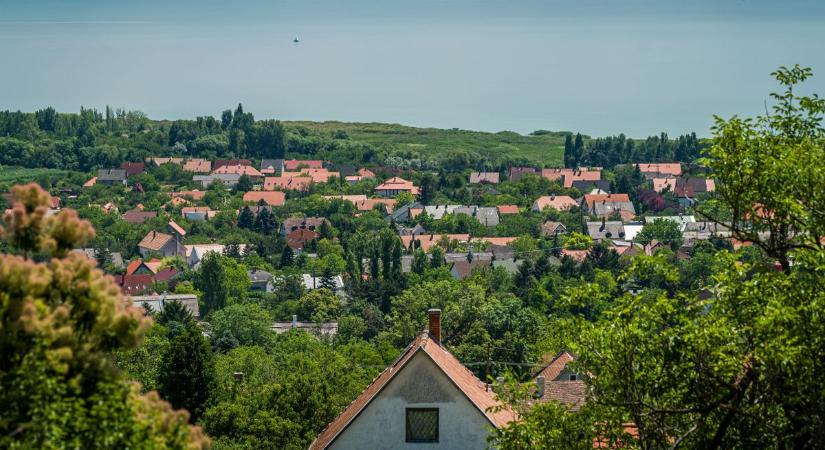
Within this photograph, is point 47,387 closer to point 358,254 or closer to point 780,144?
point 780,144

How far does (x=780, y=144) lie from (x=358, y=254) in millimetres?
118933

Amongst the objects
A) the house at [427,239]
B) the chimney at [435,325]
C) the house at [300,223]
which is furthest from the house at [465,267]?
the chimney at [435,325]

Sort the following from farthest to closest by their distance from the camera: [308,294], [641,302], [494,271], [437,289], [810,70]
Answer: [494,271], [308,294], [437,289], [810,70], [641,302]

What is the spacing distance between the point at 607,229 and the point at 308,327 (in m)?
87.1

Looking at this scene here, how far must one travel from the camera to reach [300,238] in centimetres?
17550

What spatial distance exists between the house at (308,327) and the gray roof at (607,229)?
75.5 metres

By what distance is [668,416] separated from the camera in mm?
15914

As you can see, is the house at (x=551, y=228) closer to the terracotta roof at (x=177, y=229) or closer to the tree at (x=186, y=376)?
the terracotta roof at (x=177, y=229)

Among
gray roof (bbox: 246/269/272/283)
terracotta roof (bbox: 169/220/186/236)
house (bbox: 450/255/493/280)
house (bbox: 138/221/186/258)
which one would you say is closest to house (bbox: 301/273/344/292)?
gray roof (bbox: 246/269/272/283)

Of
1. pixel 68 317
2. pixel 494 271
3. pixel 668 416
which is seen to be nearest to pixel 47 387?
pixel 68 317

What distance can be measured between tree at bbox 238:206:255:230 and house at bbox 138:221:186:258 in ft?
52.3

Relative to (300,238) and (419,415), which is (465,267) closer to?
(300,238)

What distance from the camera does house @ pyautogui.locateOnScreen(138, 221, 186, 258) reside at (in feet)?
557

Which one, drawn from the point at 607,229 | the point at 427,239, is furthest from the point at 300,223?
the point at 607,229
